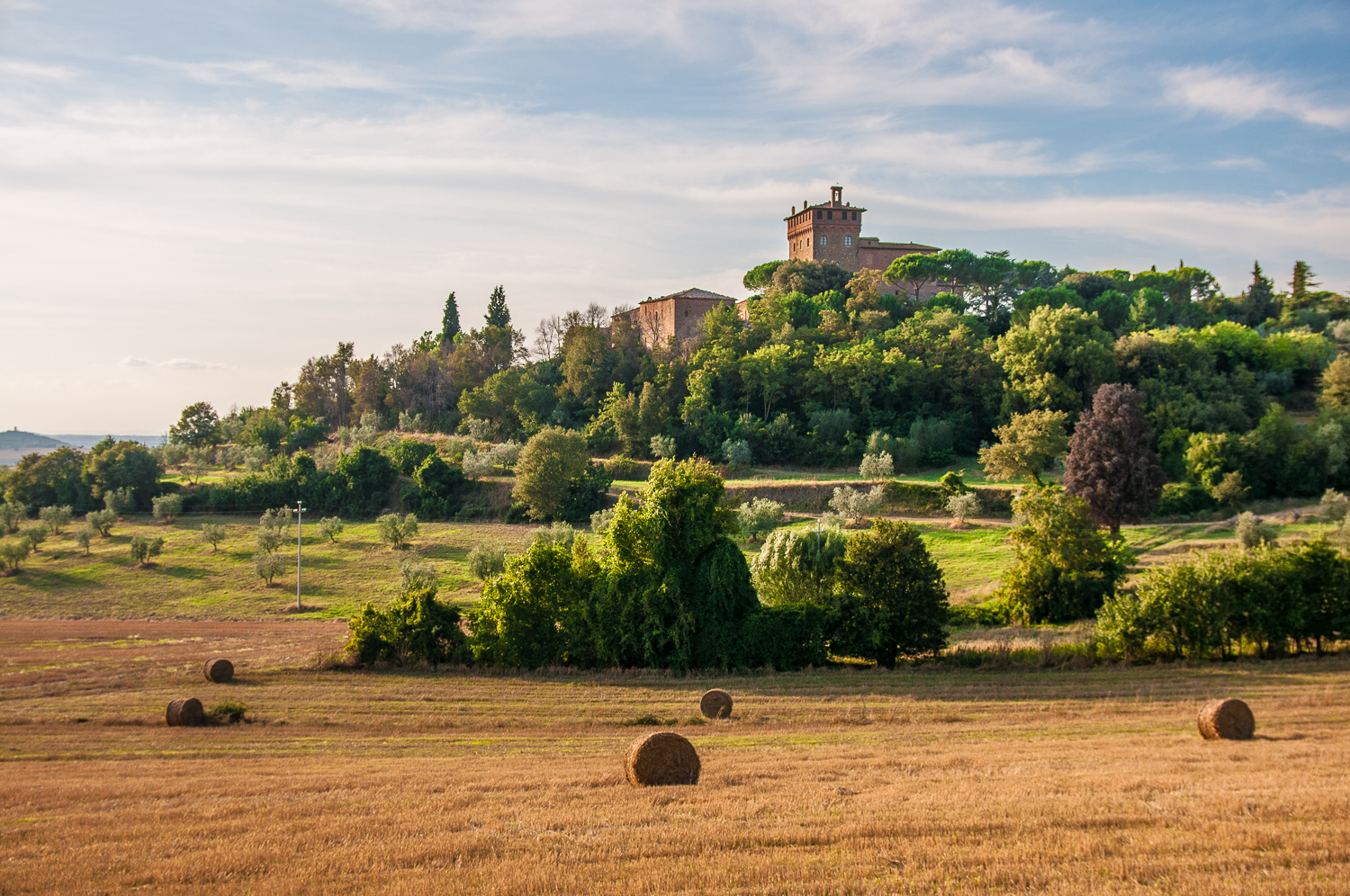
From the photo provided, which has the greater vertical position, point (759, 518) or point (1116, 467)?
point (1116, 467)

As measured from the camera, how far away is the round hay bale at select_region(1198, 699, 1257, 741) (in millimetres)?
14109

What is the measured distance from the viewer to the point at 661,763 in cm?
1194

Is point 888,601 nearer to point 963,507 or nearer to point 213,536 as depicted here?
point 963,507

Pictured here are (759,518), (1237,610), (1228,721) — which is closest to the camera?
(1228,721)

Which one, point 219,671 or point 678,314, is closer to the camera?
point 219,671

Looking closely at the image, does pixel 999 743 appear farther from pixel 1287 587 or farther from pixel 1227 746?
pixel 1287 587

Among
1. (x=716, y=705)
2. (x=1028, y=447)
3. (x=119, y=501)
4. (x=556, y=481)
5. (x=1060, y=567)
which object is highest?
(x=1028, y=447)

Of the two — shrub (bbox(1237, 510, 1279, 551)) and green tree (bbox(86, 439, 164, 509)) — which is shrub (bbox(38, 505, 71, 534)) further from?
shrub (bbox(1237, 510, 1279, 551))

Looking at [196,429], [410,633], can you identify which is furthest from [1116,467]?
[196,429]

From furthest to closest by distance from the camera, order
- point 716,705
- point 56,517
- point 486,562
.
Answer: point 56,517, point 486,562, point 716,705

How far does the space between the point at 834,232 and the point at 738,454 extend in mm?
35982

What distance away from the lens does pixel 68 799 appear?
1129cm

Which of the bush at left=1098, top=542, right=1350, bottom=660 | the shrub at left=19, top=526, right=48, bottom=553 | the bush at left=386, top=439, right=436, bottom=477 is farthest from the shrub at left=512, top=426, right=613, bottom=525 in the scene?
the bush at left=1098, top=542, right=1350, bottom=660

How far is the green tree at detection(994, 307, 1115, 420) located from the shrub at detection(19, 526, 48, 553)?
6224cm
